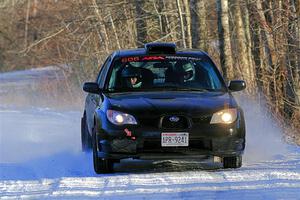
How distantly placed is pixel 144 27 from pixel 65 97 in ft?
17.6

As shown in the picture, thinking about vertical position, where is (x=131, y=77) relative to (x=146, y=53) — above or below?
below

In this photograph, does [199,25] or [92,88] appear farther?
[199,25]

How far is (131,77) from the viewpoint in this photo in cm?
1048

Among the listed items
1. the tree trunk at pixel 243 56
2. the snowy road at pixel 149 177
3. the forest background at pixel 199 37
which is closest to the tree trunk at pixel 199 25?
the forest background at pixel 199 37

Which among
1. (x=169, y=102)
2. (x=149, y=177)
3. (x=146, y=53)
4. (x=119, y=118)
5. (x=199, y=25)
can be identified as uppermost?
(x=146, y=53)

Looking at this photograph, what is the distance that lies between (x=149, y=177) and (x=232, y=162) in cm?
121

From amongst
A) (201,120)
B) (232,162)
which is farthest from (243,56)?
(201,120)

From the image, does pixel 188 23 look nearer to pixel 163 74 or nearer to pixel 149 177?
pixel 163 74

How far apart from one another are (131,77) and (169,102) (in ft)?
4.18

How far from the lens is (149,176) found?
8.93 m

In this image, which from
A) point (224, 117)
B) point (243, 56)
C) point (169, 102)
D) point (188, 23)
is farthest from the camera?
point (188, 23)

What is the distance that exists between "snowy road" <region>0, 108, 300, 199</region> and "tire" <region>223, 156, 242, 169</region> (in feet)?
0.47

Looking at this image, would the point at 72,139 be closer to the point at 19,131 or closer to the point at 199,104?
the point at 19,131

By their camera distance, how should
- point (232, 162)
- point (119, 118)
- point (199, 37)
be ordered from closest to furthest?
1. point (119, 118)
2. point (232, 162)
3. point (199, 37)
